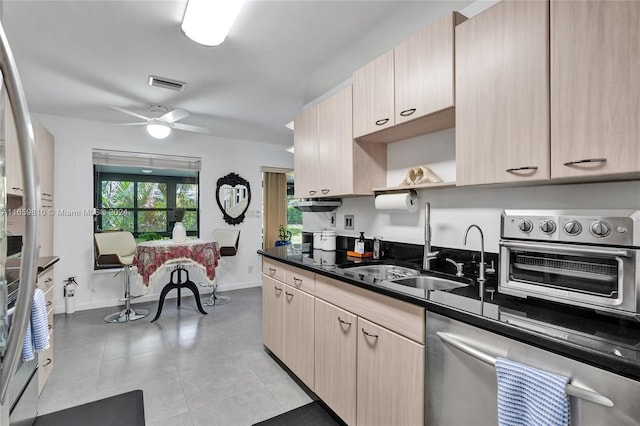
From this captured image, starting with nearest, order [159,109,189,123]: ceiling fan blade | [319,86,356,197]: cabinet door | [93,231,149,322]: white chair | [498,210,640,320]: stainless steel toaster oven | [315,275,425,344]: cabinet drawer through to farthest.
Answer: [498,210,640,320]: stainless steel toaster oven → [315,275,425,344]: cabinet drawer → [319,86,356,197]: cabinet door → [159,109,189,123]: ceiling fan blade → [93,231,149,322]: white chair

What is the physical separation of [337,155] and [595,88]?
157 cm

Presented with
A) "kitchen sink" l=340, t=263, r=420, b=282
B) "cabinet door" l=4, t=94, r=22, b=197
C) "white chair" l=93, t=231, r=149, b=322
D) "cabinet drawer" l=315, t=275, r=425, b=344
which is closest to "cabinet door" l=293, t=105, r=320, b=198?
"kitchen sink" l=340, t=263, r=420, b=282

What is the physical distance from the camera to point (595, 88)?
1107mm

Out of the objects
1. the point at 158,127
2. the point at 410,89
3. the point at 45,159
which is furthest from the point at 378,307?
the point at 45,159

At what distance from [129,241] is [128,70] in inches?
92.9

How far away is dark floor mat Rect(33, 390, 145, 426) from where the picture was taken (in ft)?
6.07

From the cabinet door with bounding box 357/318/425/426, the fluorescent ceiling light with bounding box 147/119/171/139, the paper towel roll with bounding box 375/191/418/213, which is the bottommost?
the cabinet door with bounding box 357/318/425/426

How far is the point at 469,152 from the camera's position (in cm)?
153

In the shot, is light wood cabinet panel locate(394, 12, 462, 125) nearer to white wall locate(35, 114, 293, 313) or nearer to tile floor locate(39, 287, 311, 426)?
tile floor locate(39, 287, 311, 426)

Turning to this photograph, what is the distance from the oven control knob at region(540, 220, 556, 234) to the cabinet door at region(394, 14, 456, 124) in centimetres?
74

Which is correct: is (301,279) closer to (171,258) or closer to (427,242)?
(427,242)

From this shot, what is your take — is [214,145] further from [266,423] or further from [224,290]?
[266,423]

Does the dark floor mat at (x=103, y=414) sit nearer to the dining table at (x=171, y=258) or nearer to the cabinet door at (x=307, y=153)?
the dining table at (x=171, y=258)

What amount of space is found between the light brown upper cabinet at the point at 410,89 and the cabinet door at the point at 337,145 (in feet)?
0.32
